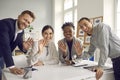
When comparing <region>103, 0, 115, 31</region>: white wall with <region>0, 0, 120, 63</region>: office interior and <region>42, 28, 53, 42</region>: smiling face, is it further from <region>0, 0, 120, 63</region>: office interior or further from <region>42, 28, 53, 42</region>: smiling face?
<region>42, 28, 53, 42</region>: smiling face

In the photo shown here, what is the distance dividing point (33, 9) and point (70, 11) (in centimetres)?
127

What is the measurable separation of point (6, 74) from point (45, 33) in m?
0.80

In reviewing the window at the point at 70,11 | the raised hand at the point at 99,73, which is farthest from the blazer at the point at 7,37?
Result: the window at the point at 70,11

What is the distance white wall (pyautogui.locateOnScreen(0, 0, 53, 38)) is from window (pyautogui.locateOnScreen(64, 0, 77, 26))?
0.54m

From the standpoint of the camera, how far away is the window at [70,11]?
17.3 ft

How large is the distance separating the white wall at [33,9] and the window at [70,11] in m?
0.54

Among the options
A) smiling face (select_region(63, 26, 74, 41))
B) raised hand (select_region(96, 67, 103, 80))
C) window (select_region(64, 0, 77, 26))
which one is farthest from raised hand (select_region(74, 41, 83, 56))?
window (select_region(64, 0, 77, 26))

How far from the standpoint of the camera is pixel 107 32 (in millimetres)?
1607

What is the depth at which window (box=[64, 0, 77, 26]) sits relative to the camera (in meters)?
5.27

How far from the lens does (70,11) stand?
5516mm

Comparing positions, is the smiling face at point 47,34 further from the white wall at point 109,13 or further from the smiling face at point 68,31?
the white wall at point 109,13

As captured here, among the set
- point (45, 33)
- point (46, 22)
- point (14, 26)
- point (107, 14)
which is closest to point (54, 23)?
point (46, 22)

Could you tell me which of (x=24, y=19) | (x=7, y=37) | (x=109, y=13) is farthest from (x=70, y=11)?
(x=7, y=37)

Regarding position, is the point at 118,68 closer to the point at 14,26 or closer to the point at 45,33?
the point at 45,33
